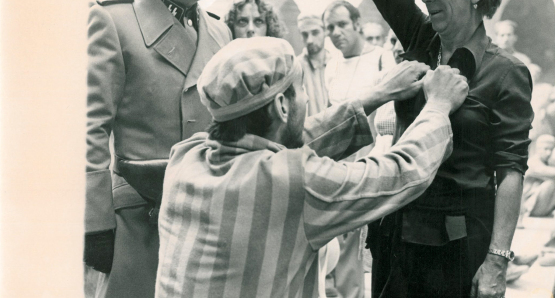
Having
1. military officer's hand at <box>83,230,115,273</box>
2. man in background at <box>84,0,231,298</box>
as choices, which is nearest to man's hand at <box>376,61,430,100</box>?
man in background at <box>84,0,231,298</box>

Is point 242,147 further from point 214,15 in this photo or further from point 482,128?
point 214,15

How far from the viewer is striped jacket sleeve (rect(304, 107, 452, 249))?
135 centimetres

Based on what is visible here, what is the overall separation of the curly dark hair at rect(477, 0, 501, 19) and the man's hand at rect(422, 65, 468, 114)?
22 cm

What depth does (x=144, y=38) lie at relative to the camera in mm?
1916

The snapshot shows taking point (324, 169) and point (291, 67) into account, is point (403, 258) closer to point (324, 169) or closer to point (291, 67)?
point (324, 169)

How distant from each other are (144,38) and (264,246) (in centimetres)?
91

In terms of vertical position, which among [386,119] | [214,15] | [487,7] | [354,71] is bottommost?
[386,119]

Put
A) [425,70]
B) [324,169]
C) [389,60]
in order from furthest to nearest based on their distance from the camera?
[389,60], [425,70], [324,169]

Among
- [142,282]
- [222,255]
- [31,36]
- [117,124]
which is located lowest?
[142,282]

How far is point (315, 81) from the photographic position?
209cm

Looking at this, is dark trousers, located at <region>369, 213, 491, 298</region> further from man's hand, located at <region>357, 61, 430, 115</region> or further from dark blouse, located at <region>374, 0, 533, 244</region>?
man's hand, located at <region>357, 61, 430, 115</region>

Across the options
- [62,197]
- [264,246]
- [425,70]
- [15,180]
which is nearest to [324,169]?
[264,246]

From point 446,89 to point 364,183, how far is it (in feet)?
1.33

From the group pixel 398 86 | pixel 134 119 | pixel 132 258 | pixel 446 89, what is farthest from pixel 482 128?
pixel 132 258
